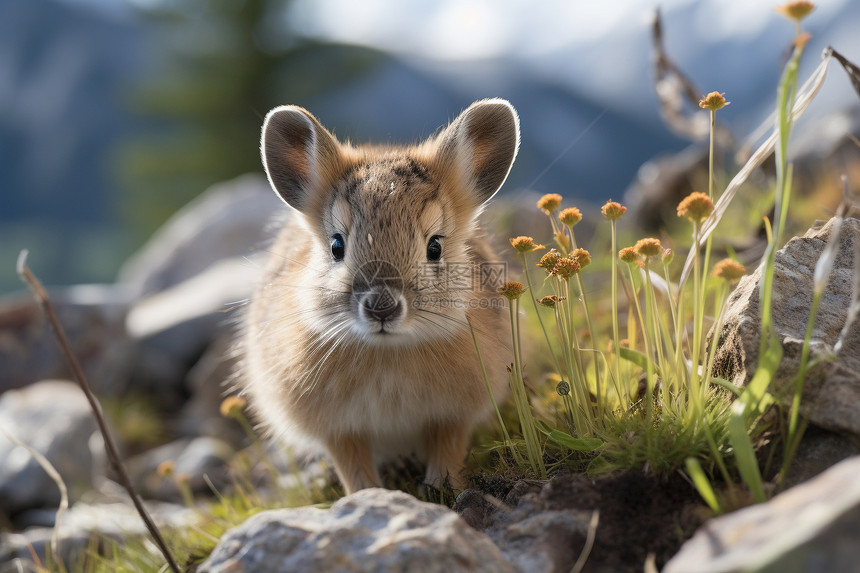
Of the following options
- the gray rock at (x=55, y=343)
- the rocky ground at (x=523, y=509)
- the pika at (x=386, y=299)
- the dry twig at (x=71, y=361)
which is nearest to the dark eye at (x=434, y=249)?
the pika at (x=386, y=299)

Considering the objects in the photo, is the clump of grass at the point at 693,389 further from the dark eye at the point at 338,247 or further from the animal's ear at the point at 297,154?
the animal's ear at the point at 297,154

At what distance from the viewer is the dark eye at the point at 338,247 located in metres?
3.43

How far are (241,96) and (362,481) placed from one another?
19.4m

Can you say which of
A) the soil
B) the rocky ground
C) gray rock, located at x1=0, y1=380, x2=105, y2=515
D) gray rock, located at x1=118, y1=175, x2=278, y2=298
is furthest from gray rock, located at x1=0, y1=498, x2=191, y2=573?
gray rock, located at x1=118, y1=175, x2=278, y2=298

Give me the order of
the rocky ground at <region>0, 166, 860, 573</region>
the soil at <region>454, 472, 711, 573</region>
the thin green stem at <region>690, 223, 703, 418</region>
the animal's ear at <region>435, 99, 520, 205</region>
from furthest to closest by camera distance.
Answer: the animal's ear at <region>435, 99, 520, 205</region>, the thin green stem at <region>690, 223, 703, 418</region>, the soil at <region>454, 472, 711, 573</region>, the rocky ground at <region>0, 166, 860, 573</region>

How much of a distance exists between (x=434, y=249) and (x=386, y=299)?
1.87 ft

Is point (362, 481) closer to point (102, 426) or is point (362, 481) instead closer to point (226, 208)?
point (102, 426)

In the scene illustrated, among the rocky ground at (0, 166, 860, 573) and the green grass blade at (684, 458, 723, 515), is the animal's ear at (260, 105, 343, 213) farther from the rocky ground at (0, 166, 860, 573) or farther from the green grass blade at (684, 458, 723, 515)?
the green grass blade at (684, 458, 723, 515)

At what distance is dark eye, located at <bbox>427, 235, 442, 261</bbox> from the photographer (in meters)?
3.39

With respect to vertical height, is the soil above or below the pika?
below

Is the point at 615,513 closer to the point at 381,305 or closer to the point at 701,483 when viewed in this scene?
the point at 701,483

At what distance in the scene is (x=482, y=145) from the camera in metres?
3.79

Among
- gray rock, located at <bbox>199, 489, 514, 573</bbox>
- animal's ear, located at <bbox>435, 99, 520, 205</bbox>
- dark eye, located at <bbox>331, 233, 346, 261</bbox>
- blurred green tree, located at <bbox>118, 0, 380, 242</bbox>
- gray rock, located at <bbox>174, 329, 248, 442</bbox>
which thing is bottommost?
gray rock, located at <bbox>174, 329, 248, 442</bbox>

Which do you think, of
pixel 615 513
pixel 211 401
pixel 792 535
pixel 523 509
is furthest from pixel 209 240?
pixel 792 535
